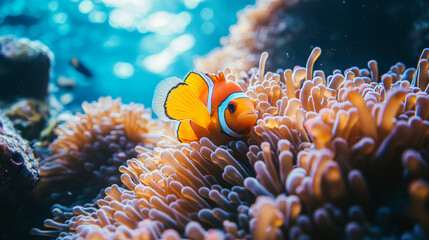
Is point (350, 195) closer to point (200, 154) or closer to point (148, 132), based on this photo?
point (200, 154)

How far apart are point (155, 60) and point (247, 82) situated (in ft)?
39.8

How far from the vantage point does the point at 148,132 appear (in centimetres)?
294

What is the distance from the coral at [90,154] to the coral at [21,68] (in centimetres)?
167

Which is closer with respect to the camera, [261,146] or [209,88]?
[261,146]

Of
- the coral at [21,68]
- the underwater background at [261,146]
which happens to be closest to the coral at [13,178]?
the underwater background at [261,146]

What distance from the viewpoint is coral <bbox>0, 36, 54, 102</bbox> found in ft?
12.2

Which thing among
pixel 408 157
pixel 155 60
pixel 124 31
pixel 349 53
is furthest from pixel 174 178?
pixel 155 60

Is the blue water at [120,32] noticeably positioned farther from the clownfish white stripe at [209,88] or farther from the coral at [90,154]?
the clownfish white stripe at [209,88]

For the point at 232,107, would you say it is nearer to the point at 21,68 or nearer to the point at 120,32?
the point at 21,68

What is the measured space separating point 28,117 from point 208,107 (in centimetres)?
316

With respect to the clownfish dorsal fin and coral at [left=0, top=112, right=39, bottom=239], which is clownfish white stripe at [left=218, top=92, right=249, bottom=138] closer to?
the clownfish dorsal fin

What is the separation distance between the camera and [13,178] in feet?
6.33

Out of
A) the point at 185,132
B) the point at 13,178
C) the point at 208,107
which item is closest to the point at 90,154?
the point at 13,178

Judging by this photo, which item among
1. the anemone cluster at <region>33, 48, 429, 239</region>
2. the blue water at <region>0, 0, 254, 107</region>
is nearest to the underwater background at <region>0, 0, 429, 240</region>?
the anemone cluster at <region>33, 48, 429, 239</region>
